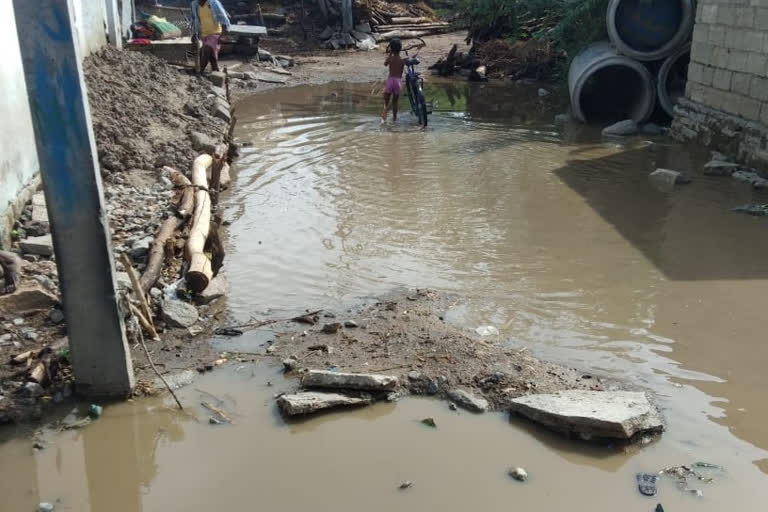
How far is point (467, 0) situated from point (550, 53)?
2.65 m

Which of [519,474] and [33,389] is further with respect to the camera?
[33,389]

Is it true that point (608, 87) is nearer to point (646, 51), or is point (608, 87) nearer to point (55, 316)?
point (646, 51)

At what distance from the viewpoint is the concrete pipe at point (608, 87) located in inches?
452

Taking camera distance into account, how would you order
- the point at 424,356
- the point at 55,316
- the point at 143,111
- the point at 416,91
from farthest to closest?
1. the point at 416,91
2. the point at 143,111
3. the point at 55,316
4. the point at 424,356

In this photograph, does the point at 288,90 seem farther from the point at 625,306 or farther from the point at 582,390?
the point at 582,390

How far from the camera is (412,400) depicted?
3957 millimetres

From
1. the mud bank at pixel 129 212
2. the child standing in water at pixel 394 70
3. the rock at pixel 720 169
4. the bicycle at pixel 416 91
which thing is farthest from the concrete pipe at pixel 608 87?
the mud bank at pixel 129 212

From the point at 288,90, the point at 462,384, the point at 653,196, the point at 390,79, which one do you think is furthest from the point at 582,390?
the point at 288,90

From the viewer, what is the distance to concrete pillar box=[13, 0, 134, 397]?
3.35m

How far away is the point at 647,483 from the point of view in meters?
3.29

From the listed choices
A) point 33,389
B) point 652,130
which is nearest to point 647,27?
point 652,130

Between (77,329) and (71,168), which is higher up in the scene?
(71,168)

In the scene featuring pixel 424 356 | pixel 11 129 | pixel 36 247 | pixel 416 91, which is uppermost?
pixel 11 129

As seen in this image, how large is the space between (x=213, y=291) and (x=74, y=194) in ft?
5.92
